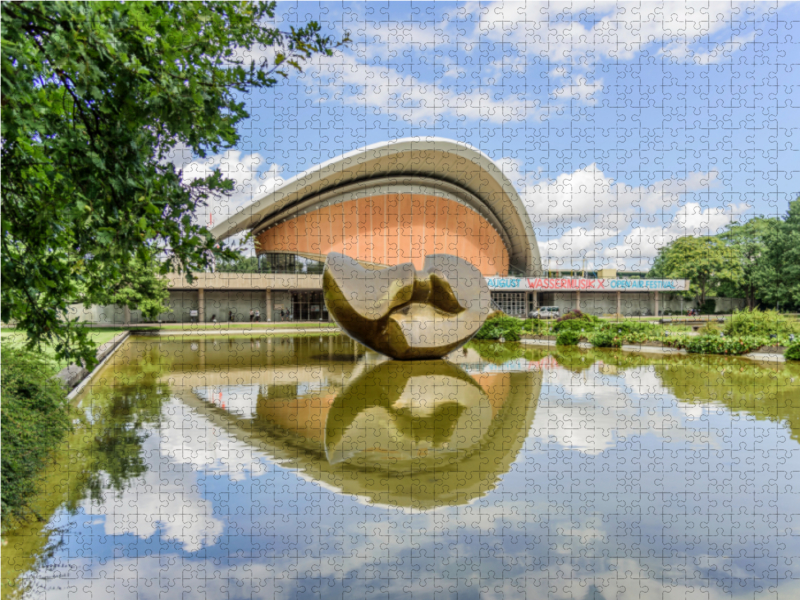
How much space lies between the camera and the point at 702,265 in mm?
41125

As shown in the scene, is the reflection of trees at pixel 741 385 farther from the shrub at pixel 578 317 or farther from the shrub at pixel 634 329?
the shrub at pixel 578 317

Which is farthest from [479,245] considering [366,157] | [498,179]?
[366,157]

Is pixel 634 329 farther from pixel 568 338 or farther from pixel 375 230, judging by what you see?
pixel 375 230

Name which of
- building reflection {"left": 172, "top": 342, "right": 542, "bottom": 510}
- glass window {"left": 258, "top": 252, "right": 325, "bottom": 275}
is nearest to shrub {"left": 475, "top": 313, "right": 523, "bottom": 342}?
building reflection {"left": 172, "top": 342, "right": 542, "bottom": 510}

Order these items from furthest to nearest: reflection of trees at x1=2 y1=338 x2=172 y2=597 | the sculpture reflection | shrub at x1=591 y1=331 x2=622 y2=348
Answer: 1. shrub at x1=591 y1=331 x2=622 y2=348
2. the sculpture reflection
3. reflection of trees at x1=2 y1=338 x2=172 y2=597

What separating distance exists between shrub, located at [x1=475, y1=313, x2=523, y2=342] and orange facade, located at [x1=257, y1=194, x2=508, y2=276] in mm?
14489

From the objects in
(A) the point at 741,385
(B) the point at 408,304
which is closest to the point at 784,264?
(A) the point at 741,385

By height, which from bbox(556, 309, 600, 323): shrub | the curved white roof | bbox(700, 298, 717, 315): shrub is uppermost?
the curved white roof

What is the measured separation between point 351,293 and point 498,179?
30879mm

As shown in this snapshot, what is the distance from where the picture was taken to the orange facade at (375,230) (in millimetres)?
38156

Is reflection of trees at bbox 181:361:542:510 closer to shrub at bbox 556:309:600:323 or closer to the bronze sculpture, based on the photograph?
the bronze sculpture

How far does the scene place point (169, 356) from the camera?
682 inches

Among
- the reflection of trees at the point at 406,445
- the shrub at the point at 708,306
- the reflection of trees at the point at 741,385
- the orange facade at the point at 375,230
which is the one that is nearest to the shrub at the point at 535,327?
the reflection of trees at the point at 741,385

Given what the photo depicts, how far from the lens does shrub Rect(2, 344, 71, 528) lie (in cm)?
412
